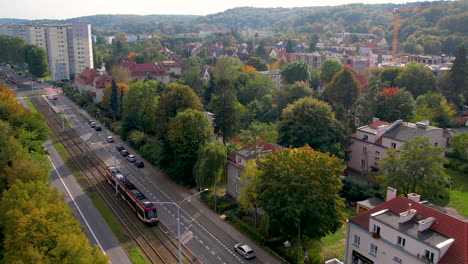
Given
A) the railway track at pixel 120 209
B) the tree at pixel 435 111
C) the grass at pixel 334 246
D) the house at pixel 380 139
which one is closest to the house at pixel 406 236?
the grass at pixel 334 246

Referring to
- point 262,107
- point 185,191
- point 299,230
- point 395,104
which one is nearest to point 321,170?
point 299,230

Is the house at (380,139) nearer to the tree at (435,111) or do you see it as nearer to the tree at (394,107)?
the tree at (394,107)

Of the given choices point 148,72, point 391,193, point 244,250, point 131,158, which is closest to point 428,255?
point 391,193

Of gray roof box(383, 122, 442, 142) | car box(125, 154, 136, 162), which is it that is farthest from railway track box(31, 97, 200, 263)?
gray roof box(383, 122, 442, 142)

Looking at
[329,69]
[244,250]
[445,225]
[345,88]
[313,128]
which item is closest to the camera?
[445,225]

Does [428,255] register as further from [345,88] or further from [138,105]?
[138,105]
